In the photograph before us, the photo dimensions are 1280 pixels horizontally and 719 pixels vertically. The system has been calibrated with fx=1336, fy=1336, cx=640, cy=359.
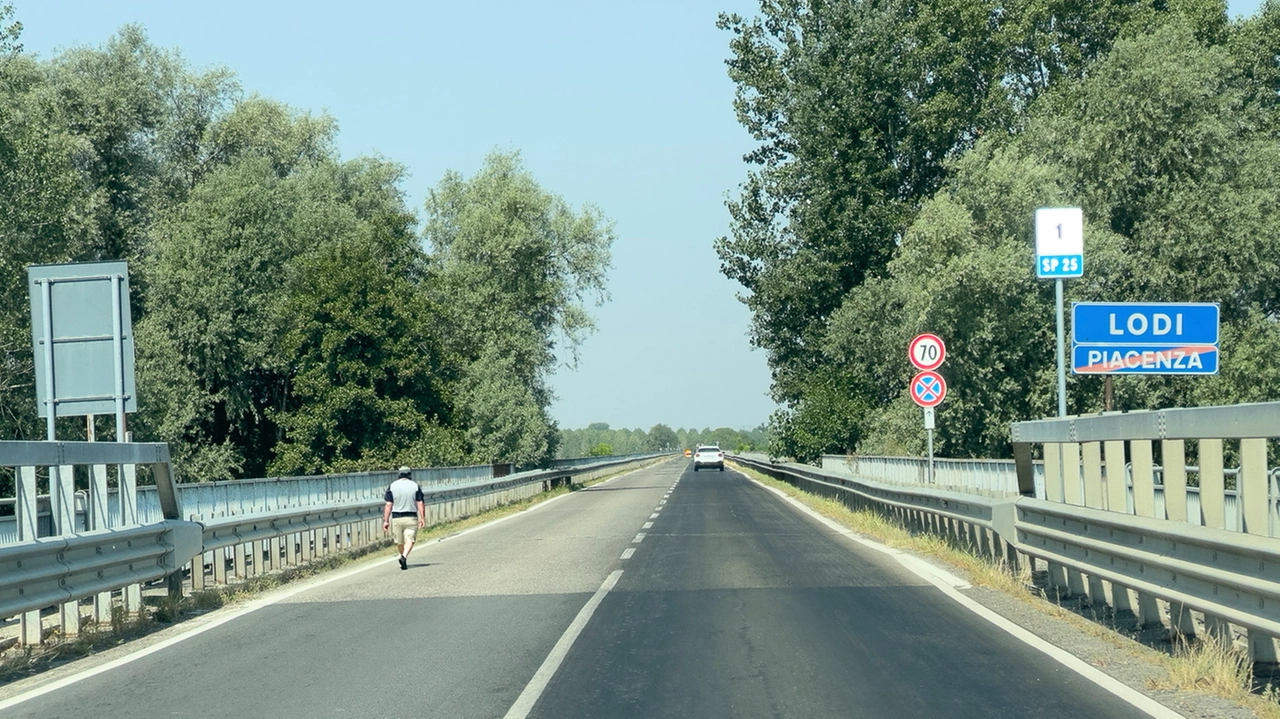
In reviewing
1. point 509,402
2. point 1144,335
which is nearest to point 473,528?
point 1144,335

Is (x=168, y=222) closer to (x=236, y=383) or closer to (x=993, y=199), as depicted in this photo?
(x=236, y=383)

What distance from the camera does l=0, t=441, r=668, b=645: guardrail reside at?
10039mm

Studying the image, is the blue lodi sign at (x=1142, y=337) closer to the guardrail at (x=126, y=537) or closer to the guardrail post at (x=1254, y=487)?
the guardrail post at (x=1254, y=487)

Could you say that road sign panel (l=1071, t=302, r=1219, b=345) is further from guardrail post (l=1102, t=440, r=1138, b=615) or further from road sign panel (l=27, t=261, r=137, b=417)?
road sign panel (l=27, t=261, r=137, b=417)

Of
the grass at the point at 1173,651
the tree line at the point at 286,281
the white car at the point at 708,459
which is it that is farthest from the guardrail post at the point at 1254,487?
the white car at the point at 708,459

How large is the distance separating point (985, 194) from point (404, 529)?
2941 cm

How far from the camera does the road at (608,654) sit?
26.1 feet

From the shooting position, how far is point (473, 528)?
27781mm

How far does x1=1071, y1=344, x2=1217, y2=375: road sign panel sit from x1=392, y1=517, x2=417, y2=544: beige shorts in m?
9.09

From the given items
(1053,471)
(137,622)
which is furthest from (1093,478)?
(137,622)

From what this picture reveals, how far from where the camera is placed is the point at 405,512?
1859cm

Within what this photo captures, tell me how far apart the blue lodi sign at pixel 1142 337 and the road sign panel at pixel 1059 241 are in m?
2.24

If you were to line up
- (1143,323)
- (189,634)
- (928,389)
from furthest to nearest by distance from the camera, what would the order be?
(928,389) < (1143,323) < (189,634)

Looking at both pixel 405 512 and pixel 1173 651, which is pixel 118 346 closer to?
pixel 405 512
